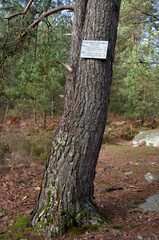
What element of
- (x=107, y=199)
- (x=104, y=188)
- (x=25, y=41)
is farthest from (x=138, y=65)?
(x=107, y=199)

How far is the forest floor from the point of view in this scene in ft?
7.27

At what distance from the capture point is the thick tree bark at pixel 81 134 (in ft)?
7.39

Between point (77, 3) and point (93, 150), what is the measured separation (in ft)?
5.83

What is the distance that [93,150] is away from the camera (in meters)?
2.30

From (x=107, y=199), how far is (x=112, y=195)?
0.74ft

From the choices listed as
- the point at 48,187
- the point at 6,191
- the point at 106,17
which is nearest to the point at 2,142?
A: the point at 6,191

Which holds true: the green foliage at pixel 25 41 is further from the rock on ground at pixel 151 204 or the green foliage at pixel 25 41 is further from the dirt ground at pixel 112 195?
the rock on ground at pixel 151 204

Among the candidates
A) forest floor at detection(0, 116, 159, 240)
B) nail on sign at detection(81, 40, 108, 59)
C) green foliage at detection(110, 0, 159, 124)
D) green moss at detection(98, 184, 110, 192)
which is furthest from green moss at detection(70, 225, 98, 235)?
green foliage at detection(110, 0, 159, 124)

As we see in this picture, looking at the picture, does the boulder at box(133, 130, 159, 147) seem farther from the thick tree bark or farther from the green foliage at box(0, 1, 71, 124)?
the thick tree bark

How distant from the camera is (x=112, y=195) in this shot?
3.38 m

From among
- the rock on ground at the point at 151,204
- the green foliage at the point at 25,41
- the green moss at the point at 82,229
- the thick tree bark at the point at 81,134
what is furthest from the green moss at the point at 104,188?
the green foliage at the point at 25,41

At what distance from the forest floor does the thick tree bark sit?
20cm

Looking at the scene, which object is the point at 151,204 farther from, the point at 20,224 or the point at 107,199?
the point at 20,224

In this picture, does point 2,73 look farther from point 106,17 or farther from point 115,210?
point 115,210
